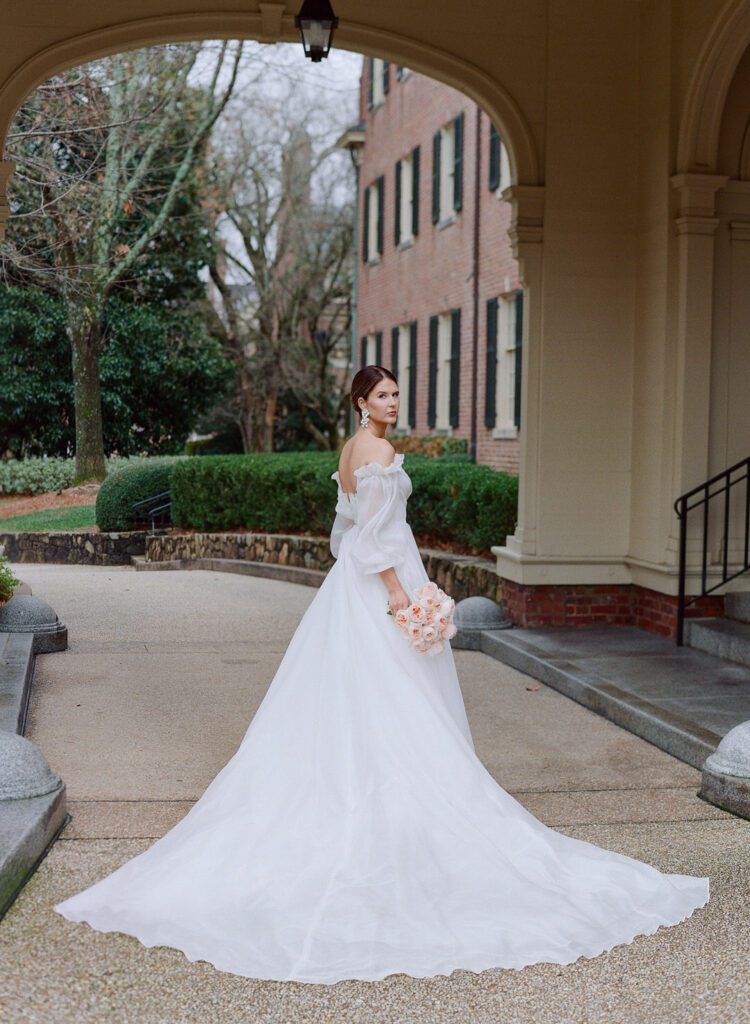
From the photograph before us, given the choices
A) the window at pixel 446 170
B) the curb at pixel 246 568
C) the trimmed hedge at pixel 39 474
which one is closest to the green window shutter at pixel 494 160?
the window at pixel 446 170

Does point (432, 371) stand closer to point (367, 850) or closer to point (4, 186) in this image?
point (4, 186)

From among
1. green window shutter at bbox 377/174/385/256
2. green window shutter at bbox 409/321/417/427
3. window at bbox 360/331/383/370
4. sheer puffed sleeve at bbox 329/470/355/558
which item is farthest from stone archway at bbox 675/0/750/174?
green window shutter at bbox 377/174/385/256

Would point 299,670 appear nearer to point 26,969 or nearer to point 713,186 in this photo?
point 26,969

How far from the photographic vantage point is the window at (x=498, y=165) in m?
17.1

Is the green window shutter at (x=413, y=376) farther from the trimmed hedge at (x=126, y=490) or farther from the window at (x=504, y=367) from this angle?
the trimmed hedge at (x=126, y=490)

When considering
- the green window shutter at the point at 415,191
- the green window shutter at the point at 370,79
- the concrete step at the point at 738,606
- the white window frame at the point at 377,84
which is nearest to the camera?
the concrete step at the point at 738,606

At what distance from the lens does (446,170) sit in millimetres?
20188

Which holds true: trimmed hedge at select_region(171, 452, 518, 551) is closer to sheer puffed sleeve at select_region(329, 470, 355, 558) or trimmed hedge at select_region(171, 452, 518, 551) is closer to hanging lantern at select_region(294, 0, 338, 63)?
hanging lantern at select_region(294, 0, 338, 63)

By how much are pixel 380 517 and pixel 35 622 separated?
5359mm

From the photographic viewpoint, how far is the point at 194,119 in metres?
21.7

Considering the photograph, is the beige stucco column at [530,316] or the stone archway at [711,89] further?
the beige stucco column at [530,316]

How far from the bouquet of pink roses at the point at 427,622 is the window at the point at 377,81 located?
21.0 meters

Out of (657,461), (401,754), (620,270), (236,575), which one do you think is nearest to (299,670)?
(401,754)

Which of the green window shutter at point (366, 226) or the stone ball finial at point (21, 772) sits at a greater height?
the green window shutter at point (366, 226)
